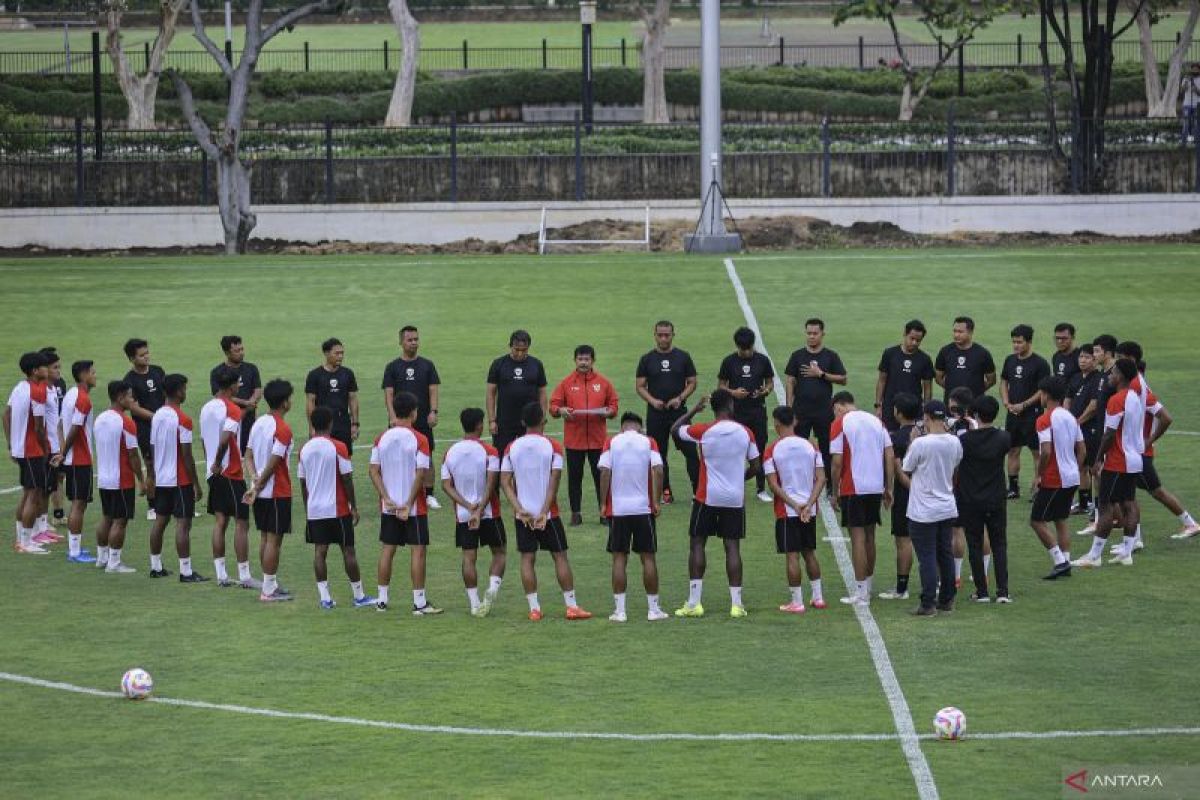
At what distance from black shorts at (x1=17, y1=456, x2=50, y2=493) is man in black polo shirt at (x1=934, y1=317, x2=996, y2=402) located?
9646mm

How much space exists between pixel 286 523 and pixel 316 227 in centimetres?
2729

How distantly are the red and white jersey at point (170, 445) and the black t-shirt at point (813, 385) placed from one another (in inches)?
260

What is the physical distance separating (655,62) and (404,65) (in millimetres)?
7400

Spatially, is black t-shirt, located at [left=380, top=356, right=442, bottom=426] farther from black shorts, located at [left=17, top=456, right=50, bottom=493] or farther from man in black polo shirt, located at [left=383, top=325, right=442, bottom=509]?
black shorts, located at [left=17, top=456, right=50, bottom=493]

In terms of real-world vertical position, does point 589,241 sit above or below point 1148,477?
above

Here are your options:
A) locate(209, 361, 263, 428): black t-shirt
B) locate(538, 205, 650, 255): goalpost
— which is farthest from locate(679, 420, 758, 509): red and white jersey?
locate(538, 205, 650, 255): goalpost

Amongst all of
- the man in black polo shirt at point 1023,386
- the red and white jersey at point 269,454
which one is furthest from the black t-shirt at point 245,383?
the man in black polo shirt at point 1023,386

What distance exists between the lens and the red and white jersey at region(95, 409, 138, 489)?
60.4 ft

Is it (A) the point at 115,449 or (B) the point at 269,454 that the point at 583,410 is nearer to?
(B) the point at 269,454

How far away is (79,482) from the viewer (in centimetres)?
1953

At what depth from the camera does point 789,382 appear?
68.2 feet

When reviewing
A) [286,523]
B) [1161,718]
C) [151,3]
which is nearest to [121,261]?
[286,523]

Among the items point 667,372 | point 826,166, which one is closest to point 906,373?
point 667,372

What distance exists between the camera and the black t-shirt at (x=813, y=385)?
68.0ft
